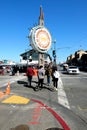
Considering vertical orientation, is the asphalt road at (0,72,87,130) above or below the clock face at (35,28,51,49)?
below

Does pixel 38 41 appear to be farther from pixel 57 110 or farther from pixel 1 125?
pixel 1 125

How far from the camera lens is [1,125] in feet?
28.3

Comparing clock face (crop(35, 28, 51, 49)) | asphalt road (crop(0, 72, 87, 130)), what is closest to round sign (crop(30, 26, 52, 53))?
clock face (crop(35, 28, 51, 49))

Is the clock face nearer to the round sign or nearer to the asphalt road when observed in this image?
the round sign

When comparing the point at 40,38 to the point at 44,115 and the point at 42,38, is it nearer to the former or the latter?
the point at 42,38

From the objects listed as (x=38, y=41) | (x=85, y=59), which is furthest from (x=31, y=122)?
(x=85, y=59)

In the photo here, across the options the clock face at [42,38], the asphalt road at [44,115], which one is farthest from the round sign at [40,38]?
the asphalt road at [44,115]

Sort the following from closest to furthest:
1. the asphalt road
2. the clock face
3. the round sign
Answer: the asphalt road
the round sign
the clock face

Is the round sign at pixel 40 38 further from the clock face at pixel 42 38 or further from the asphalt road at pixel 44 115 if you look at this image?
the asphalt road at pixel 44 115

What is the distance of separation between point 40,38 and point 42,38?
0.96 ft

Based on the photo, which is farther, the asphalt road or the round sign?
the round sign

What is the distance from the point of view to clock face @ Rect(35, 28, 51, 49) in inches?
958

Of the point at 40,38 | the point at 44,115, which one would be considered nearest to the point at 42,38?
the point at 40,38

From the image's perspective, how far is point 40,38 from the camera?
24641 mm
